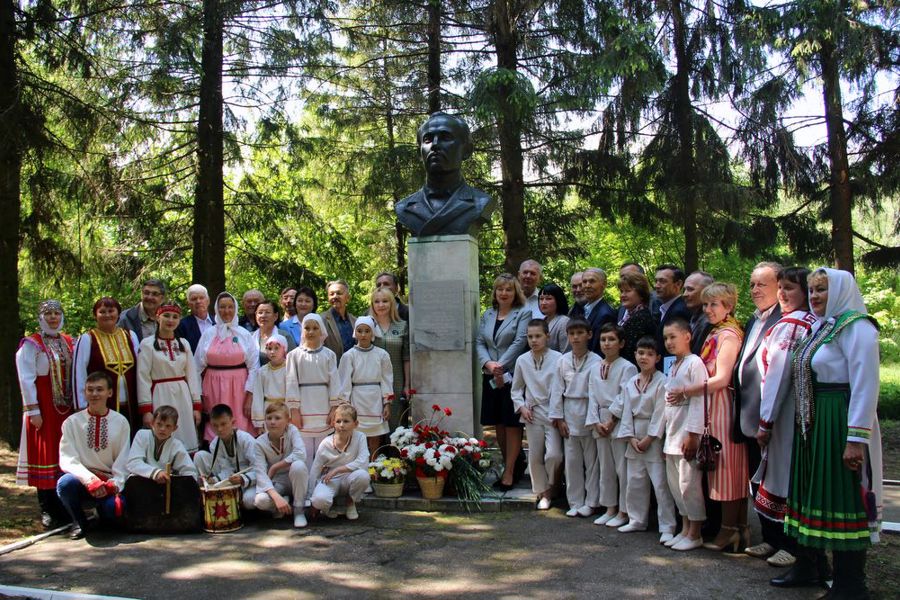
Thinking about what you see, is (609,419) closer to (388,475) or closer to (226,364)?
(388,475)

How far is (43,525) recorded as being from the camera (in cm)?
566

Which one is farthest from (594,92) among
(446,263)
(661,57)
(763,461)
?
(763,461)

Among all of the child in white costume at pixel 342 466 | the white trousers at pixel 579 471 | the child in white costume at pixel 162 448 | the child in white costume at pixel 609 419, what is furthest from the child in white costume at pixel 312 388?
the child in white costume at pixel 609 419

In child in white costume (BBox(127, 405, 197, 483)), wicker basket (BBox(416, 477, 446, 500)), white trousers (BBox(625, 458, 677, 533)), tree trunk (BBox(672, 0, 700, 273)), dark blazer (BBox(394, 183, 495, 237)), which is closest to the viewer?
white trousers (BBox(625, 458, 677, 533))

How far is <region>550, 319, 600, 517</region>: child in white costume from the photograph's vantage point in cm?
565

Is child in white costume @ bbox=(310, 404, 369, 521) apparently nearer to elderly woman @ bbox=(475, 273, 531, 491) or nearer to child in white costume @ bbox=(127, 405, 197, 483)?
child in white costume @ bbox=(127, 405, 197, 483)

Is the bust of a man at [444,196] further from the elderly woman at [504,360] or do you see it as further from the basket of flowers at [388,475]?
the basket of flowers at [388,475]

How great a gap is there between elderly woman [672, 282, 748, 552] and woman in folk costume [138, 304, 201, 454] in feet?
12.7

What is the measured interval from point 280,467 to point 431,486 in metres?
1.21

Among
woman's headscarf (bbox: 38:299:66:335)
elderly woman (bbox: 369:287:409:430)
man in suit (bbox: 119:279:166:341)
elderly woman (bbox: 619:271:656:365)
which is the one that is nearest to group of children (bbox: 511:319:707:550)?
elderly woman (bbox: 619:271:656:365)

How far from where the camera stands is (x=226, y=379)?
6.34 metres

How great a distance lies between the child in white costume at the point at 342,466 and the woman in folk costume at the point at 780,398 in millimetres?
2805

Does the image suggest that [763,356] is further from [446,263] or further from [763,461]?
[446,263]

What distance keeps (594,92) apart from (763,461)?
6.83 m
